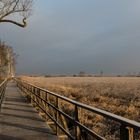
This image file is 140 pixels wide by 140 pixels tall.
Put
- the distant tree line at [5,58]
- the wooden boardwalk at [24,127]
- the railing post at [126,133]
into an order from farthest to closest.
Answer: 1. the distant tree line at [5,58]
2. the wooden boardwalk at [24,127]
3. the railing post at [126,133]

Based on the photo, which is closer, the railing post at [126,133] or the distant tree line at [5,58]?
the railing post at [126,133]

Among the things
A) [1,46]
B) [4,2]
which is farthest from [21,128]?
[1,46]

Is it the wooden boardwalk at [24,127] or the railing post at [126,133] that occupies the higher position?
the railing post at [126,133]

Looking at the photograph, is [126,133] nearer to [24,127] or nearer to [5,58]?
[24,127]

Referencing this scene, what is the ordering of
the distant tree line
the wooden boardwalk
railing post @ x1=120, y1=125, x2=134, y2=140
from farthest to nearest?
the distant tree line, the wooden boardwalk, railing post @ x1=120, y1=125, x2=134, y2=140

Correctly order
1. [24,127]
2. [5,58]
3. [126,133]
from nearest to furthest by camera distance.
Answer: [126,133], [24,127], [5,58]

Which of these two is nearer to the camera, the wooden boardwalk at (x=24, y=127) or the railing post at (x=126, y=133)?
the railing post at (x=126, y=133)

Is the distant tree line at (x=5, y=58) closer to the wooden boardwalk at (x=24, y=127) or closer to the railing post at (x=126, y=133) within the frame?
the wooden boardwalk at (x=24, y=127)

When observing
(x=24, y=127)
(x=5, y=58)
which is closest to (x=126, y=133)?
(x=24, y=127)

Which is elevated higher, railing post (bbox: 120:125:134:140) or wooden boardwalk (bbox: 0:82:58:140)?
railing post (bbox: 120:125:134:140)

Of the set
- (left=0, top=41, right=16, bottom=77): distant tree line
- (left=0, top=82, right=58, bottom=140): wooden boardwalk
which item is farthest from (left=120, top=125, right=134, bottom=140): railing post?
(left=0, top=41, right=16, bottom=77): distant tree line

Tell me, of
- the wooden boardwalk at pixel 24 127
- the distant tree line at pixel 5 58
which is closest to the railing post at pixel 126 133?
the wooden boardwalk at pixel 24 127

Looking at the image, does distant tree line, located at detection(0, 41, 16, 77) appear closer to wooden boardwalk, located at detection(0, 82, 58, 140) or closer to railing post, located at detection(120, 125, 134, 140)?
wooden boardwalk, located at detection(0, 82, 58, 140)

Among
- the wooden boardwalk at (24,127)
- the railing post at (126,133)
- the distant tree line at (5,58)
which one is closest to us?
the railing post at (126,133)
